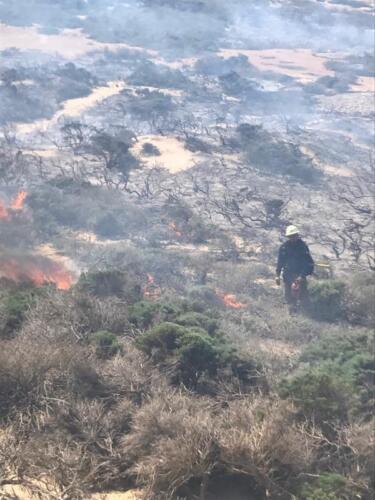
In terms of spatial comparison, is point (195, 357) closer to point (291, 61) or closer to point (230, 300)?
point (230, 300)

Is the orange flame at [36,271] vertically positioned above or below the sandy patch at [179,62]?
above

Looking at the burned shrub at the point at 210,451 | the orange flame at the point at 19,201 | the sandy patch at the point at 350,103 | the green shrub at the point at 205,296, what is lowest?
the sandy patch at the point at 350,103

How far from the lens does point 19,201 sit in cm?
1880

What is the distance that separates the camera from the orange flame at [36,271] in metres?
12.2

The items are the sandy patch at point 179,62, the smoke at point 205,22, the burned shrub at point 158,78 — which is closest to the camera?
the burned shrub at point 158,78

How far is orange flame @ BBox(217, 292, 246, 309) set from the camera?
43.7 ft

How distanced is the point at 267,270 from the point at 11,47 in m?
37.4

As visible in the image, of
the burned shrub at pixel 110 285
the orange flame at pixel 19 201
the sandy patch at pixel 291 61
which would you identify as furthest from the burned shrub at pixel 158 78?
the burned shrub at pixel 110 285

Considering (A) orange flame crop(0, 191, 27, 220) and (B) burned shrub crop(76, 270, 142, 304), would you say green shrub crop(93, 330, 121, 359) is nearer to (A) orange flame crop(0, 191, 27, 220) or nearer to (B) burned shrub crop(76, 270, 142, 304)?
(B) burned shrub crop(76, 270, 142, 304)

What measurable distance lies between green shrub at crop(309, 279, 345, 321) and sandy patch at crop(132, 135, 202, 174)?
12091 mm

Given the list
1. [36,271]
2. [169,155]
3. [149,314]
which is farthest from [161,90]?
[149,314]

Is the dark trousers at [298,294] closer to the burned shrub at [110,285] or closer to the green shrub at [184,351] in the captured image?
the burned shrub at [110,285]

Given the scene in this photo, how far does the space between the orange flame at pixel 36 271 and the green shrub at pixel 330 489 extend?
7471 millimetres

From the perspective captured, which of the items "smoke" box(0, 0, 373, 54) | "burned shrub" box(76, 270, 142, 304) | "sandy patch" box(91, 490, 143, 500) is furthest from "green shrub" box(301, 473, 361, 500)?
"smoke" box(0, 0, 373, 54)
